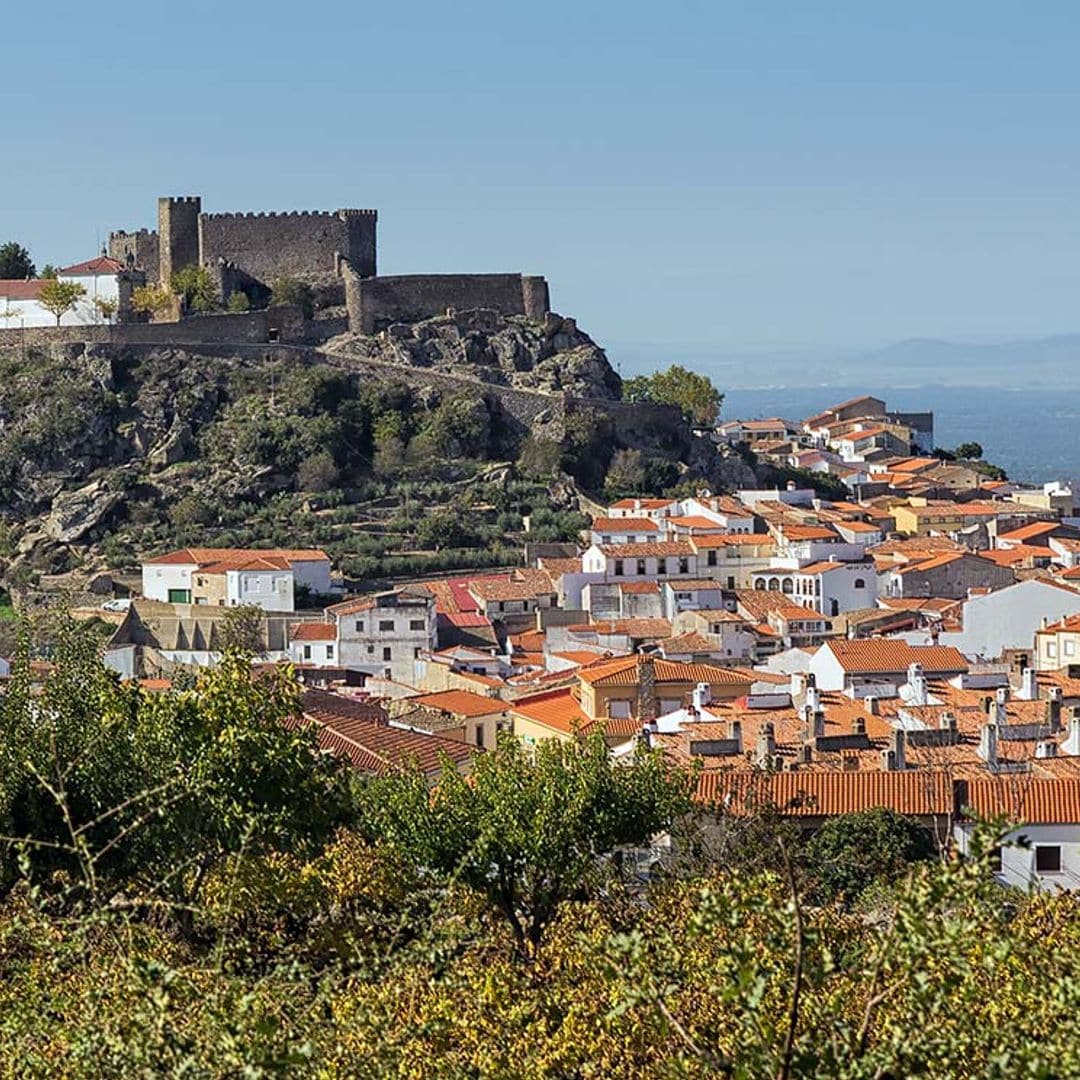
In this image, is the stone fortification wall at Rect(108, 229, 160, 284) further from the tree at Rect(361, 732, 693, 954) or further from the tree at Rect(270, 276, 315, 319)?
the tree at Rect(361, 732, 693, 954)

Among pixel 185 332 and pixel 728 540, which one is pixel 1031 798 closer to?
pixel 728 540

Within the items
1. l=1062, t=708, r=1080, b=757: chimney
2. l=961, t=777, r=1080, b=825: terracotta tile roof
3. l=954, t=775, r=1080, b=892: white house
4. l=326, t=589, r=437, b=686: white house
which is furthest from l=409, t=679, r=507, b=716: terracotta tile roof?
l=954, t=775, r=1080, b=892: white house

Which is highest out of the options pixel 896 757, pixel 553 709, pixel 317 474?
pixel 317 474

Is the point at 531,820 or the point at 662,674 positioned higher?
the point at 531,820

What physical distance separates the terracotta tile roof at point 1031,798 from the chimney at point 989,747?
2.42 meters

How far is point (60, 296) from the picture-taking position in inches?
2950

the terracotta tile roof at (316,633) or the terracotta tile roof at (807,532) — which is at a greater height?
the terracotta tile roof at (807,532)

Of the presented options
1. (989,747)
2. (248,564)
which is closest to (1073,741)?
(989,747)

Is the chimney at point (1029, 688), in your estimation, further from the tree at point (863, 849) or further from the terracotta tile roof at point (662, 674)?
the tree at point (863, 849)

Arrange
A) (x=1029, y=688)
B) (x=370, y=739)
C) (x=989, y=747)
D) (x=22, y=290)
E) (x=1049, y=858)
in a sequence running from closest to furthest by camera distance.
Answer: (x=1049, y=858)
(x=989, y=747)
(x=370, y=739)
(x=1029, y=688)
(x=22, y=290)

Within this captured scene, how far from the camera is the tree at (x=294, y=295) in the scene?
251 feet

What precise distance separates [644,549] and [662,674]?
16396mm

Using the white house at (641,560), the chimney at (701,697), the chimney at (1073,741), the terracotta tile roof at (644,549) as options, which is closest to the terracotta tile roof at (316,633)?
the white house at (641,560)

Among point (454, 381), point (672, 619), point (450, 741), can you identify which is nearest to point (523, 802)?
point (450, 741)
